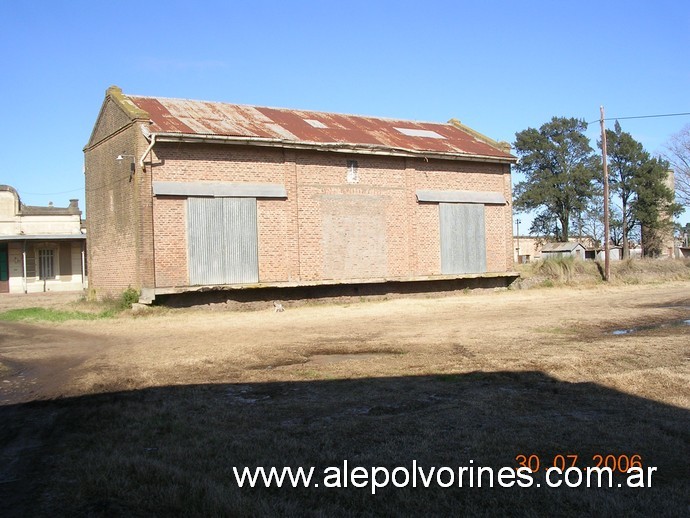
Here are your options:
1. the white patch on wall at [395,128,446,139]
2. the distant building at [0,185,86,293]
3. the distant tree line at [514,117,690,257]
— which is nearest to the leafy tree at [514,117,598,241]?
the distant tree line at [514,117,690,257]

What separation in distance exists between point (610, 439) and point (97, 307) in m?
18.7

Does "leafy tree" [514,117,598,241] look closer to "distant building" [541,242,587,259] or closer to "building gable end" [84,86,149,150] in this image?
"distant building" [541,242,587,259]

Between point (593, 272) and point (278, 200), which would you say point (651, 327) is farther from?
point (593, 272)

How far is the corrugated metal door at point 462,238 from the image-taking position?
2472 cm

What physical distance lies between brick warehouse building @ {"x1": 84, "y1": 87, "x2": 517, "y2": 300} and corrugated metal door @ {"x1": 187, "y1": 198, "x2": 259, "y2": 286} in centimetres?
3

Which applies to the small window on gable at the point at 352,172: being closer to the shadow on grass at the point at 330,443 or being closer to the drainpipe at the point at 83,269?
the shadow on grass at the point at 330,443

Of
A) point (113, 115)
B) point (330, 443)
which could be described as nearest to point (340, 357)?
point (330, 443)

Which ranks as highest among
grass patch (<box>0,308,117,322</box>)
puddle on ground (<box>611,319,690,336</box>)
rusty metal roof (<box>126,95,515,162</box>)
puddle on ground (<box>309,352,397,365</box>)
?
rusty metal roof (<box>126,95,515,162</box>)

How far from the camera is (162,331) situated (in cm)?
1553

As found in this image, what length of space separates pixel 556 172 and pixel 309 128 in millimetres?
39888

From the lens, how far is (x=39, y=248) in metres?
33.7

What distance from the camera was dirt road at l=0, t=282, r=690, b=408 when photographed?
8844mm

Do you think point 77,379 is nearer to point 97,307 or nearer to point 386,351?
point 386,351

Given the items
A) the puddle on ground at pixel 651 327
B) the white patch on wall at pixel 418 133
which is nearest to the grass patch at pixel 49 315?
the puddle on ground at pixel 651 327
